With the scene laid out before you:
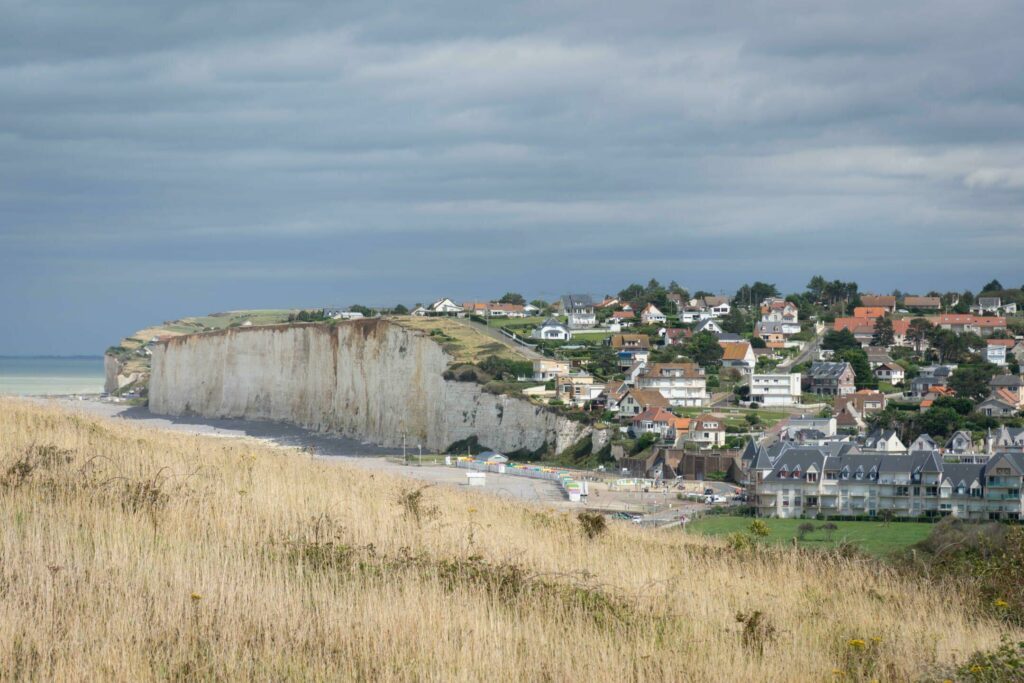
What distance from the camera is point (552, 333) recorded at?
8188cm

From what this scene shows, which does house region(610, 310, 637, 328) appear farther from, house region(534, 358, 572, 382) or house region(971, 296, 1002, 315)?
house region(534, 358, 572, 382)

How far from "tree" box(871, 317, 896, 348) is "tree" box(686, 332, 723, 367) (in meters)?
11.9

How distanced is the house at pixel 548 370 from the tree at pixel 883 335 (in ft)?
89.1

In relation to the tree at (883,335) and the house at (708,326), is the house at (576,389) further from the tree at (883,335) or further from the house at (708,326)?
the tree at (883,335)

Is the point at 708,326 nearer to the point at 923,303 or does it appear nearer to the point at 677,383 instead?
the point at 923,303

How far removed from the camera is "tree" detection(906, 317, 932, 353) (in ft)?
256

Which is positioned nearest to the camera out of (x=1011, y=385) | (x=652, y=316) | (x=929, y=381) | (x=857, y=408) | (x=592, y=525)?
(x=592, y=525)

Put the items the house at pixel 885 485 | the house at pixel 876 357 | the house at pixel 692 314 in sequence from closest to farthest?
the house at pixel 885 485 < the house at pixel 876 357 < the house at pixel 692 314

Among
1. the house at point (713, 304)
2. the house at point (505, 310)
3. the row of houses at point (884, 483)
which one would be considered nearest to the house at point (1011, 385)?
the row of houses at point (884, 483)

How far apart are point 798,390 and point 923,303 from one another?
144ft

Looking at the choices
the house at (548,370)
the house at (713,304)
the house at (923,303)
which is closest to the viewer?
the house at (548,370)

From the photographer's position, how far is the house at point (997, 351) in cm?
6875

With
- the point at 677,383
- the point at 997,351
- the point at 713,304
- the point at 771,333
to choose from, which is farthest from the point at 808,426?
the point at 713,304

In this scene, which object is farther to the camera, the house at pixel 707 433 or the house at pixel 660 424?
the house at pixel 660 424
